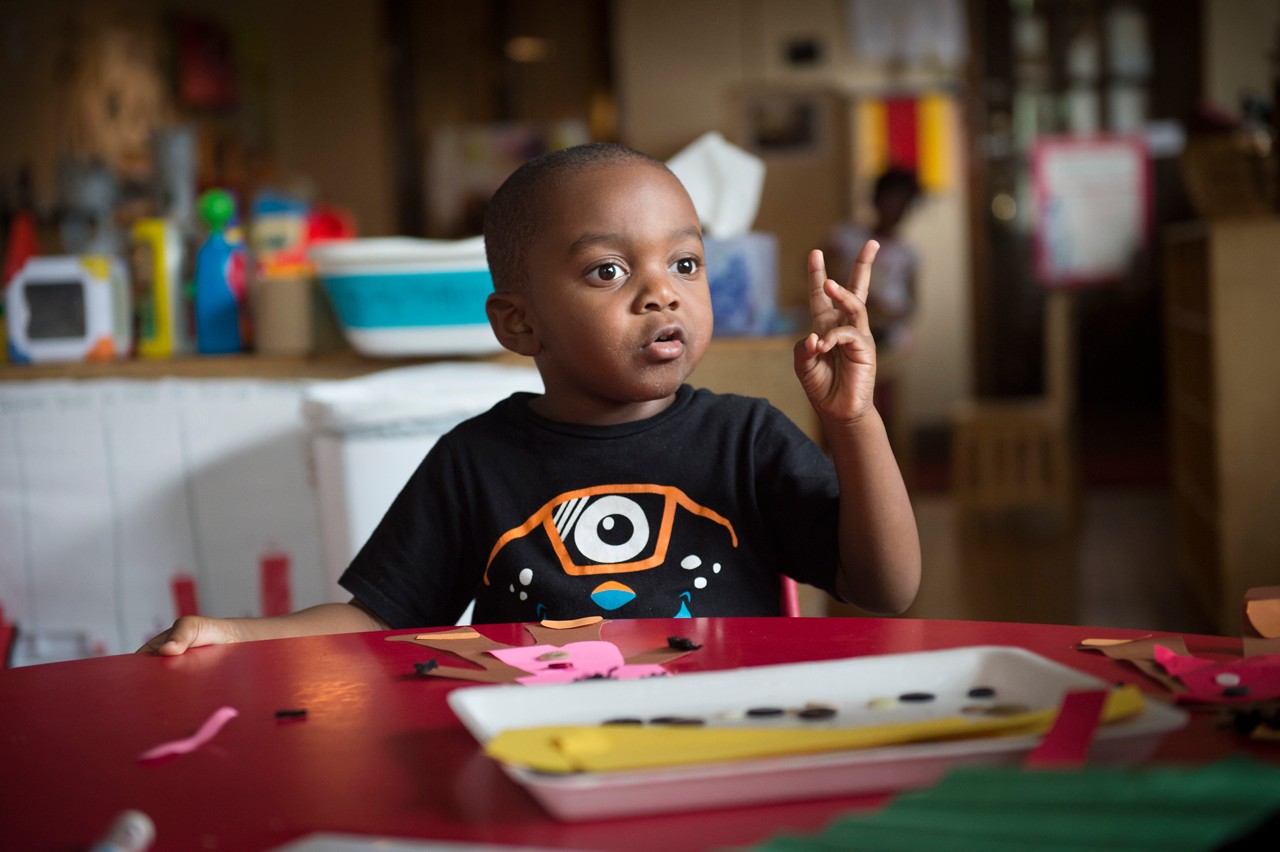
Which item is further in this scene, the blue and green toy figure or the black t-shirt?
the blue and green toy figure

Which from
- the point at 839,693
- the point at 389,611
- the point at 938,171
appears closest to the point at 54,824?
the point at 839,693

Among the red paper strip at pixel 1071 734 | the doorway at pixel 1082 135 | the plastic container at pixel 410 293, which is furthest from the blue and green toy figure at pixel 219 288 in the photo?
the doorway at pixel 1082 135

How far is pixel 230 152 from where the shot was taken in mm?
6246

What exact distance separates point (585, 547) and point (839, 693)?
47 cm

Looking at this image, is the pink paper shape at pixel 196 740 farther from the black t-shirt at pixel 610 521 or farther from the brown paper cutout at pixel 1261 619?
the brown paper cutout at pixel 1261 619

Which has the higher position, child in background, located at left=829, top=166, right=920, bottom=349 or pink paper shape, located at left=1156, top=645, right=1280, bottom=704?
child in background, located at left=829, top=166, right=920, bottom=349

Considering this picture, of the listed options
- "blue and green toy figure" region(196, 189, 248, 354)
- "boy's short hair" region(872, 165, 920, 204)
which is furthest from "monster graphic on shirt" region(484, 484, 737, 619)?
"boy's short hair" region(872, 165, 920, 204)

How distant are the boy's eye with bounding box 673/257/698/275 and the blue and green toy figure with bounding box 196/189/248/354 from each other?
1454 millimetres

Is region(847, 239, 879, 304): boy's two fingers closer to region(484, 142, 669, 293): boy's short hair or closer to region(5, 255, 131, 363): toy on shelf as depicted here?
region(484, 142, 669, 293): boy's short hair

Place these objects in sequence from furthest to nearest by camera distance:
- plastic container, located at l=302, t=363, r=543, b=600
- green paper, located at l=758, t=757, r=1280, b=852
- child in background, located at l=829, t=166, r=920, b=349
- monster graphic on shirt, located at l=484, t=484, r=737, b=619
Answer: child in background, located at l=829, t=166, r=920, b=349
plastic container, located at l=302, t=363, r=543, b=600
monster graphic on shirt, located at l=484, t=484, r=737, b=619
green paper, located at l=758, t=757, r=1280, b=852

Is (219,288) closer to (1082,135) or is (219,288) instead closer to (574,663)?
(574,663)

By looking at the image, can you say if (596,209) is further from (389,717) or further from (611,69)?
(611,69)

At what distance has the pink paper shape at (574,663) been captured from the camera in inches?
28.4

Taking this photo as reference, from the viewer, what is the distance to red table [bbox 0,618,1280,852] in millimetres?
491
